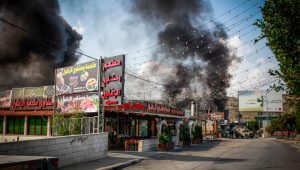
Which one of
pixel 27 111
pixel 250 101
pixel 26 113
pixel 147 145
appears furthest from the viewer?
pixel 250 101

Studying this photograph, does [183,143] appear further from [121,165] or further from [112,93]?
[121,165]

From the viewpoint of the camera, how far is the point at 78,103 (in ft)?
81.8

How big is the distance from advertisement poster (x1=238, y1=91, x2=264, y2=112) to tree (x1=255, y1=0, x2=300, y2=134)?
1782 inches

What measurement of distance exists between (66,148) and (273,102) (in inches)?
2057

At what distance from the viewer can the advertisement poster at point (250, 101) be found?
60.7m

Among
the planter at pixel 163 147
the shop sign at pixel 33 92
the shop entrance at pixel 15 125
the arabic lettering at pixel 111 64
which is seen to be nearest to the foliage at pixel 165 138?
the planter at pixel 163 147

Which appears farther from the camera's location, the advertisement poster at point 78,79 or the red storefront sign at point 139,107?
the red storefront sign at point 139,107

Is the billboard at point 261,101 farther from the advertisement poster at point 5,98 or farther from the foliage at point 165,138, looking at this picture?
the advertisement poster at point 5,98

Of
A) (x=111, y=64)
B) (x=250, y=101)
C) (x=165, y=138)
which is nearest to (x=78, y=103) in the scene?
(x=111, y=64)

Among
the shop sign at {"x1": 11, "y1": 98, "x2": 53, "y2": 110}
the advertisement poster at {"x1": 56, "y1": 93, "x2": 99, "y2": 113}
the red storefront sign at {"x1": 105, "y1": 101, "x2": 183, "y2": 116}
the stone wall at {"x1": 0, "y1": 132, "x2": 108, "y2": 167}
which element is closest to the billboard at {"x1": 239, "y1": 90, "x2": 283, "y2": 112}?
the red storefront sign at {"x1": 105, "y1": 101, "x2": 183, "y2": 116}

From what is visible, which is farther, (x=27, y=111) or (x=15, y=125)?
(x=15, y=125)

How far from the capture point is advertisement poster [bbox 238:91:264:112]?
199ft

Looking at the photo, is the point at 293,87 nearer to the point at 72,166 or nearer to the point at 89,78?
the point at 72,166

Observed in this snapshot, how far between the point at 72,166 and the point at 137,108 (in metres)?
13.7
